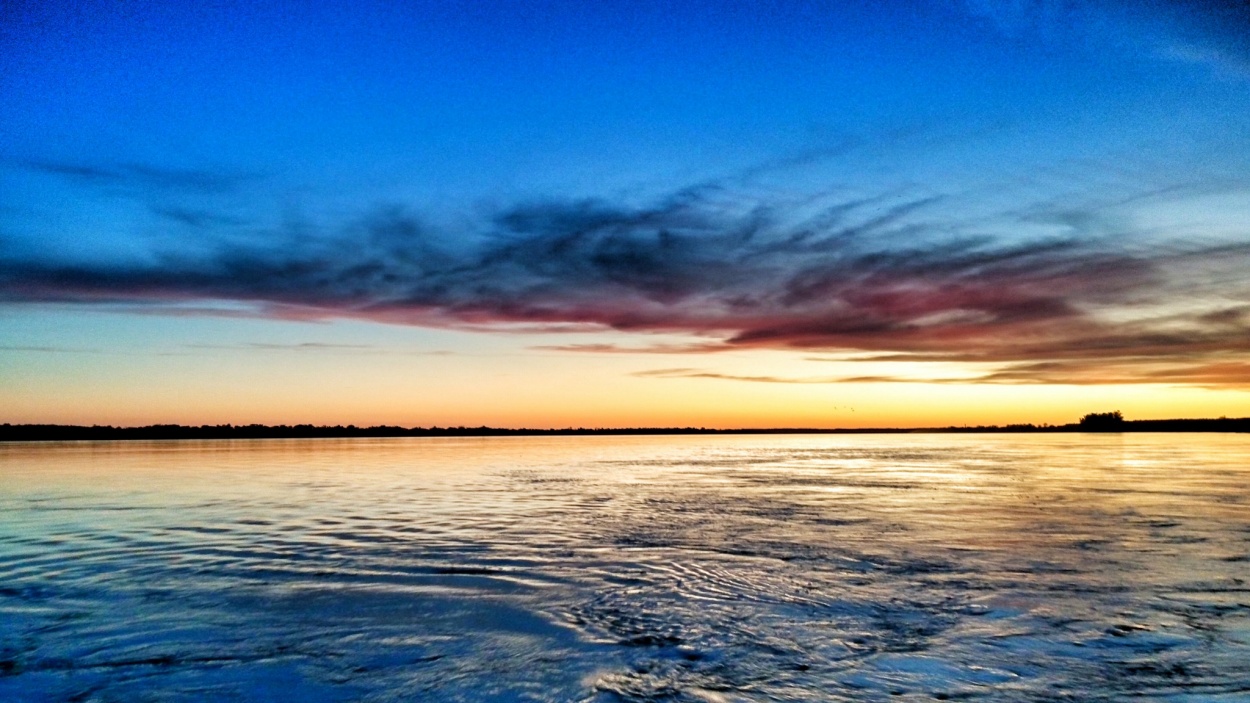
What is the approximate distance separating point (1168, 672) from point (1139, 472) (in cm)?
3627

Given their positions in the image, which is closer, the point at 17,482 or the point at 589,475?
the point at 17,482

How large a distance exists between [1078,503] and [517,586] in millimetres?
18985

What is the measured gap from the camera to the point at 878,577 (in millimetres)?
11312

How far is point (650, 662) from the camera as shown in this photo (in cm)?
740

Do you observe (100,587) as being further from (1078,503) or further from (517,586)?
(1078,503)

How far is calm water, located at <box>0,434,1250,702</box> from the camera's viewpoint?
6848 mm

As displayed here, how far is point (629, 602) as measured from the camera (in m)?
10.0

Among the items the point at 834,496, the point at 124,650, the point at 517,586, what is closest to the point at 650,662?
the point at 517,586

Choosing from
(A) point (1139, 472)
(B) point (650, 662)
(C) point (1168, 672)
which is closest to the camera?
(C) point (1168, 672)

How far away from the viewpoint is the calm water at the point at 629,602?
685 cm

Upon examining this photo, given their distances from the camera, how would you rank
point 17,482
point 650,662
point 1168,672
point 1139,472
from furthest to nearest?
point 1139,472
point 17,482
point 650,662
point 1168,672

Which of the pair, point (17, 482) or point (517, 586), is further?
point (17, 482)

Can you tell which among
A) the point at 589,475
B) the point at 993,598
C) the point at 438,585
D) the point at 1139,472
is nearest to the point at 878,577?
the point at 993,598

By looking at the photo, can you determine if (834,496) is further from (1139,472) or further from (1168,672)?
(1139,472)
